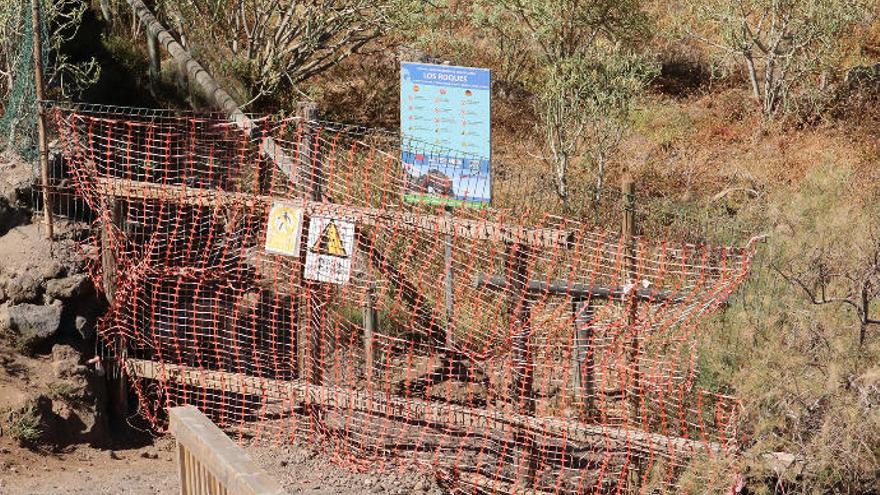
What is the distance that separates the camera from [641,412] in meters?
7.73

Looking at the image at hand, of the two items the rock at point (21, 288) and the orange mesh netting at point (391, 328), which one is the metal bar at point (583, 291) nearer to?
the orange mesh netting at point (391, 328)

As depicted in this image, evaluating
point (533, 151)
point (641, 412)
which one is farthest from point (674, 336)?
point (533, 151)

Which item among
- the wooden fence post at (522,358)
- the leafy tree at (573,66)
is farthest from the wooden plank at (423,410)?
the leafy tree at (573,66)

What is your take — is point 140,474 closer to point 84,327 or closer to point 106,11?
point 84,327

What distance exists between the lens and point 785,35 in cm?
1656

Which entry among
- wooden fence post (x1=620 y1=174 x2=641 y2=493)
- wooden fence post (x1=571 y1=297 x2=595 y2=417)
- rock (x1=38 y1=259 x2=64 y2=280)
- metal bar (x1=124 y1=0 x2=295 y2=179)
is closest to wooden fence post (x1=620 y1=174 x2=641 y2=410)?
wooden fence post (x1=620 y1=174 x2=641 y2=493)

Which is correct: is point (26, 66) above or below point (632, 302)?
above

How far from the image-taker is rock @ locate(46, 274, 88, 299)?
28.1 ft

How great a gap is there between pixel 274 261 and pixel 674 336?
8.71 ft

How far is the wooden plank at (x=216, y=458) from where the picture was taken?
12.7 feet

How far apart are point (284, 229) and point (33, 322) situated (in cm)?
184

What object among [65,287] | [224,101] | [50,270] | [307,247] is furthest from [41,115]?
[307,247]

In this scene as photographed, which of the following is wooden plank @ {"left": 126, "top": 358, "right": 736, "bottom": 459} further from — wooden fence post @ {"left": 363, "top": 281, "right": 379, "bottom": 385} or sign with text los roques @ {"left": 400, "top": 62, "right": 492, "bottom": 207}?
sign with text los roques @ {"left": 400, "top": 62, "right": 492, "bottom": 207}

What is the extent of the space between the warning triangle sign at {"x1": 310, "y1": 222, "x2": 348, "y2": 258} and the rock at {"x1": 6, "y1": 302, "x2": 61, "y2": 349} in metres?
1.88
